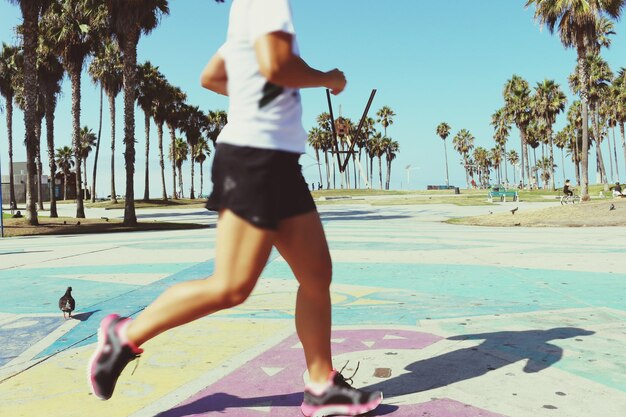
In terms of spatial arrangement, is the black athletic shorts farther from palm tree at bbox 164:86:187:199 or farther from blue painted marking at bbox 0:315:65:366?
palm tree at bbox 164:86:187:199

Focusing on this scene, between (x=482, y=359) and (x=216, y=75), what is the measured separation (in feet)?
7.44

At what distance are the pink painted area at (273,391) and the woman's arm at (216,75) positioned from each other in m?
1.49

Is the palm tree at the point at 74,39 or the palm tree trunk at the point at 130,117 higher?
the palm tree at the point at 74,39

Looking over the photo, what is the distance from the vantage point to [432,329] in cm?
410

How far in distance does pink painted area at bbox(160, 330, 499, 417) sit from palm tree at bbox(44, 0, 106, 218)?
93.0 feet

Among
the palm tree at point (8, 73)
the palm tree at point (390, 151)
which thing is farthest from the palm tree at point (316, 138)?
the palm tree at point (8, 73)

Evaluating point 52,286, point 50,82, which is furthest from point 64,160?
point 52,286

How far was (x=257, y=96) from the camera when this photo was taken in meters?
2.17

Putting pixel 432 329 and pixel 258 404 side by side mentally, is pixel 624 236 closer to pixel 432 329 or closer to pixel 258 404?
pixel 432 329

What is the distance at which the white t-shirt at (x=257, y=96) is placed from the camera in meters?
2.09

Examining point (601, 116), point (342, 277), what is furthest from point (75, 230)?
point (601, 116)

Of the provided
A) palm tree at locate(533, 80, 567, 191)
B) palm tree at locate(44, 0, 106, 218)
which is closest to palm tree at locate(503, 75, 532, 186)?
palm tree at locate(533, 80, 567, 191)

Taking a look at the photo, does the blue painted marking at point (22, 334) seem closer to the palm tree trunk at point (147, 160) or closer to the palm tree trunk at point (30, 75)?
the palm tree trunk at point (30, 75)

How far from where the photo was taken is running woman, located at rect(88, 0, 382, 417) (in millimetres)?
2113
